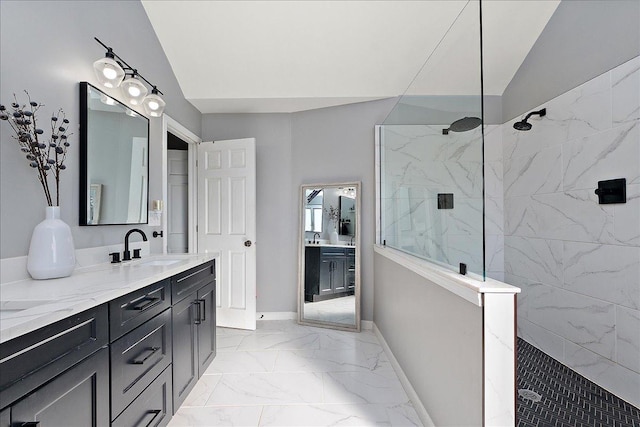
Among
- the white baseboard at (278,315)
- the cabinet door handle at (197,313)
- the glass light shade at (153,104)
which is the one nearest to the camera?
the cabinet door handle at (197,313)

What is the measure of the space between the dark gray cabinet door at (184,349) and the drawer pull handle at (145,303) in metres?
0.26

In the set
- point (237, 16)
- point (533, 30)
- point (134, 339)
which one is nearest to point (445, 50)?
point (533, 30)

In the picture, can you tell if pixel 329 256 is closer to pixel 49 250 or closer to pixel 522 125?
pixel 522 125

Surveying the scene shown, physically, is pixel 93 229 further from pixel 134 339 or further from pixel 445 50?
pixel 445 50

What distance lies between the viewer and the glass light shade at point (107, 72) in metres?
1.76

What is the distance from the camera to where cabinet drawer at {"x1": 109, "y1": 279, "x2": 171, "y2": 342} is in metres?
1.24

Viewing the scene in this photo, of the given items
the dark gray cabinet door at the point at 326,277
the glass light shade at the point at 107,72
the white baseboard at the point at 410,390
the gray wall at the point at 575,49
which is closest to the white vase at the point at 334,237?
the dark gray cabinet door at the point at 326,277

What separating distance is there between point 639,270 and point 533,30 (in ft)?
7.09

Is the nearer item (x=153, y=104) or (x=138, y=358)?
(x=138, y=358)

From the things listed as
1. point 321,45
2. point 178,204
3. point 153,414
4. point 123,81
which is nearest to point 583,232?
point 321,45

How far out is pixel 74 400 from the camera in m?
1.03

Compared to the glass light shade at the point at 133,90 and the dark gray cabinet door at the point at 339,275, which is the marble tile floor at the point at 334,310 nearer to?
the dark gray cabinet door at the point at 339,275

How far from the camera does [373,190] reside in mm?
3340

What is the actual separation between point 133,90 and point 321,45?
163 centimetres
